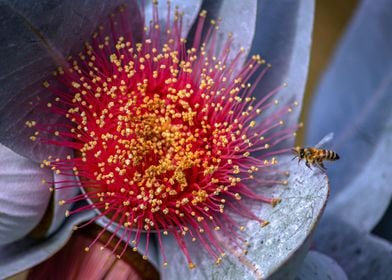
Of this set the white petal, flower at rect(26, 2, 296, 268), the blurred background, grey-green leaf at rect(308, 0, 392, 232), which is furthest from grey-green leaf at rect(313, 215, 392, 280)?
the blurred background

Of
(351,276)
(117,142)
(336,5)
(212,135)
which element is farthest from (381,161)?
(336,5)

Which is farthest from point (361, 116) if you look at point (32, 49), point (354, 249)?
point (32, 49)

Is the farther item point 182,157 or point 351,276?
point 351,276

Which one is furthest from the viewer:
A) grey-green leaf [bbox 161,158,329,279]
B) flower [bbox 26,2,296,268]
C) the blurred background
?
the blurred background

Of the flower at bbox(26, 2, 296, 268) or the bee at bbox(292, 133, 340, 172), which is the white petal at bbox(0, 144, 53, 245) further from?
the bee at bbox(292, 133, 340, 172)

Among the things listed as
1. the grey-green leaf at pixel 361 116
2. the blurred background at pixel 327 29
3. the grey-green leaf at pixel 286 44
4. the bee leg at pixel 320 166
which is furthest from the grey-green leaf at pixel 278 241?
the blurred background at pixel 327 29

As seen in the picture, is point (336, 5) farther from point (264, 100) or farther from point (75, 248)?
point (75, 248)

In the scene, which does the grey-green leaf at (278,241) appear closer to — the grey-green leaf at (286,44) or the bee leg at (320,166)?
the bee leg at (320,166)
